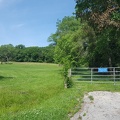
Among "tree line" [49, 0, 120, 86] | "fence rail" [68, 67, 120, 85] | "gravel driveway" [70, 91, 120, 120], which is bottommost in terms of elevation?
"gravel driveway" [70, 91, 120, 120]

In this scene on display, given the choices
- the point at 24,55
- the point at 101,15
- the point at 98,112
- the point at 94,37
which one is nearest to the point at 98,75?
the point at 101,15

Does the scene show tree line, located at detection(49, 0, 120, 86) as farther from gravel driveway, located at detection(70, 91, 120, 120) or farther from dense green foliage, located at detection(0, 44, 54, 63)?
dense green foliage, located at detection(0, 44, 54, 63)

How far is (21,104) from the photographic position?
1274 centimetres

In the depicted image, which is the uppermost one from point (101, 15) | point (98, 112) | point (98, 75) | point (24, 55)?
point (24, 55)

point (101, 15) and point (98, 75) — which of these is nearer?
point (101, 15)

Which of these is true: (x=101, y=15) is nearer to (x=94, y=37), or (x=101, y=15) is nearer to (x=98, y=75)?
(x=98, y=75)

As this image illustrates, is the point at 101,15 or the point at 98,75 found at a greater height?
the point at 101,15

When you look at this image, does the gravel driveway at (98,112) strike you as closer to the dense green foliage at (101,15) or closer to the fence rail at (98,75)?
the dense green foliage at (101,15)

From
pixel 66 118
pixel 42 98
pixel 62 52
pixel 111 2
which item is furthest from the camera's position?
pixel 62 52

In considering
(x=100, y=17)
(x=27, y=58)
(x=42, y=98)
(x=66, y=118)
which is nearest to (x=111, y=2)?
(x=100, y=17)

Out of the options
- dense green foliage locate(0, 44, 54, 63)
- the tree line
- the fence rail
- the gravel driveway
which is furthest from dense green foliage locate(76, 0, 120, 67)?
dense green foliage locate(0, 44, 54, 63)

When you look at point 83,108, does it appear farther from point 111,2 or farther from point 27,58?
point 27,58

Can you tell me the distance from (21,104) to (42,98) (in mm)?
1984

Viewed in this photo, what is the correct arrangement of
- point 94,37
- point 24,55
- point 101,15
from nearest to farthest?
1. point 101,15
2. point 94,37
3. point 24,55
